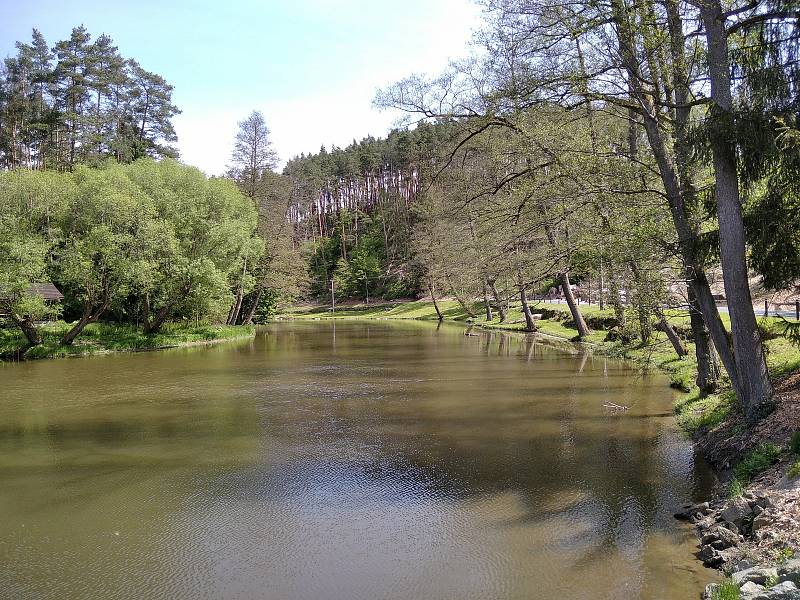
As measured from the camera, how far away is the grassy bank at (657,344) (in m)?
12.4

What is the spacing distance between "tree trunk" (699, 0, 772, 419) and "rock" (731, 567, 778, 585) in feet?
15.9

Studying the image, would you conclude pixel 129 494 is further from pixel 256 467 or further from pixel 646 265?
pixel 646 265

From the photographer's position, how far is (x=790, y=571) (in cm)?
527

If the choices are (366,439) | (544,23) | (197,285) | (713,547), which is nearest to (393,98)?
(544,23)

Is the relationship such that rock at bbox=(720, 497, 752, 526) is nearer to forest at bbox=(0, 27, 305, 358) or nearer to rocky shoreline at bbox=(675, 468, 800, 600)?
rocky shoreline at bbox=(675, 468, 800, 600)

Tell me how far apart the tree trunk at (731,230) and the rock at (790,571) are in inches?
192

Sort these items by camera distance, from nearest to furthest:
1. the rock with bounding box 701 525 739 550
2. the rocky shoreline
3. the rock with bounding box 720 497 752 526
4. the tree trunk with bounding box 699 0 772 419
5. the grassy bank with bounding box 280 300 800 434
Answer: the rocky shoreline < the rock with bounding box 701 525 739 550 < the rock with bounding box 720 497 752 526 < the tree trunk with bounding box 699 0 772 419 < the grassy bank with bounding box 280 300 800 434

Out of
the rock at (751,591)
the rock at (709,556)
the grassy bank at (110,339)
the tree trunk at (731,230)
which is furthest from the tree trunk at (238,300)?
the rock at (751,591)

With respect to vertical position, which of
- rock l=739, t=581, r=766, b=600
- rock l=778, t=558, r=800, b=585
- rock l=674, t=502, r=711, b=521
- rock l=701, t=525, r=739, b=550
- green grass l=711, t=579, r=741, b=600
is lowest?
rock l=674, t=502, r=711, b=521

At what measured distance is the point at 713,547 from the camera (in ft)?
22.3

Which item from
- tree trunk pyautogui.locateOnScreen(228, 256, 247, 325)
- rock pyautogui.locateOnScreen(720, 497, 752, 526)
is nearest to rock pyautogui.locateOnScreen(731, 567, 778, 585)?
rock pyautogui.locateOnScreen(720, 497, 752, 526)

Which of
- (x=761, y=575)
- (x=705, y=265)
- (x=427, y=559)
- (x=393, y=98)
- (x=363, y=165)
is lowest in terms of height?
(x=427, y=559)

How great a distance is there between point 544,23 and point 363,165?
76.0 metres

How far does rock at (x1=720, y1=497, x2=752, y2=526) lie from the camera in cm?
701
